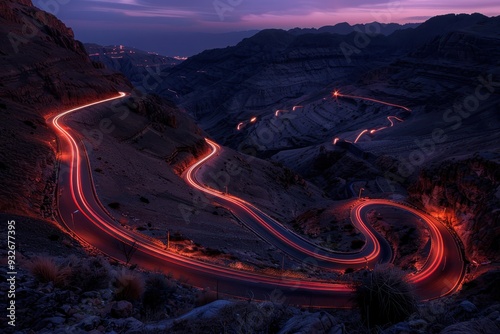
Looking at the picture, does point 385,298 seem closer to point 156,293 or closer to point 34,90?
point 156,293

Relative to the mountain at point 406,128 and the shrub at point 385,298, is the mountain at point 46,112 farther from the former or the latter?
the mountain at point 406,128

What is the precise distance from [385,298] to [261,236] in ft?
101

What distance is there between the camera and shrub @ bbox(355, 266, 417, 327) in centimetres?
1116

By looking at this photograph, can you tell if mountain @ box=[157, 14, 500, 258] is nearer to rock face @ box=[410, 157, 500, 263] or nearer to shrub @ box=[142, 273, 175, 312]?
rock face @ box=[410, 157, 500, 263]

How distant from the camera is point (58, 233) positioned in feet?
70.5

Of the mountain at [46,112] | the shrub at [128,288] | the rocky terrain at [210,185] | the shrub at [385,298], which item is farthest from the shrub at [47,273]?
the mountain at [46,112]

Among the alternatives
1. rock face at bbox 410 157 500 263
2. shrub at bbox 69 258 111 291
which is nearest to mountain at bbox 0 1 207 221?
shrub at bbox 69 258 111 291

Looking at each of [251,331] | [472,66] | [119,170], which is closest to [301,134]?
[472,66]

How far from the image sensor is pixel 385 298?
11.3m

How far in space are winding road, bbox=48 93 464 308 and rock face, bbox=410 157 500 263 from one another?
2.22 m

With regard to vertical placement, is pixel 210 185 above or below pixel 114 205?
below

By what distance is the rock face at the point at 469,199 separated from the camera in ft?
115

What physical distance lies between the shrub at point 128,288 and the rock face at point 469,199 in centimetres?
3304

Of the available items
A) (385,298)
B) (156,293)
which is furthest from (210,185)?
(385,298)
